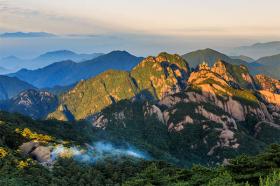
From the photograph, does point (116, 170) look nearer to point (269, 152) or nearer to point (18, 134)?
point (18, 134)

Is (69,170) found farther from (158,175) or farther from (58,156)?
(158,175)

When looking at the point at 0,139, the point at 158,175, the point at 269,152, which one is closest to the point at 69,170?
the point at 0,139

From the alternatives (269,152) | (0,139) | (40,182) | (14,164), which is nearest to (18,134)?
(0,139)

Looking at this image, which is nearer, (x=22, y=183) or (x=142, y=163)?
(x=22, y=183)

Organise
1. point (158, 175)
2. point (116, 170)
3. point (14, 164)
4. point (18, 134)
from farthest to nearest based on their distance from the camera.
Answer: point (18, 134) < point (116, 170) < point (14, 164) < point (158, 175)

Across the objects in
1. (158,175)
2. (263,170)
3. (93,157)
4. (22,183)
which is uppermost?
(263,170)

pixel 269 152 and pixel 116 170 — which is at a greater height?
pixel 269 152

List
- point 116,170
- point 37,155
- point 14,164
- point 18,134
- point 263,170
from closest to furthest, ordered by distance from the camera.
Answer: point 263,170 → point 14,164 → point 116,170 → point 37,155 → point 18,134

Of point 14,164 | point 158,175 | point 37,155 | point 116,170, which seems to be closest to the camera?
point 158,175

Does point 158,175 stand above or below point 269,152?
below
